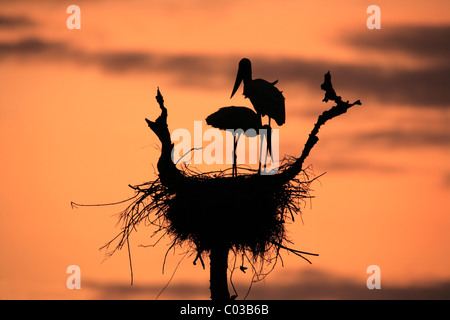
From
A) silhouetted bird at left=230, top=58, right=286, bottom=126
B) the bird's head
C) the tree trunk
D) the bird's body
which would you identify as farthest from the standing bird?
the tree trunk

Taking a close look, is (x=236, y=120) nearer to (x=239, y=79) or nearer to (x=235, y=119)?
(x=235, y=119)

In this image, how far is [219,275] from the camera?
396 inches

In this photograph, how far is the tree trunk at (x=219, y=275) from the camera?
32.8 feet

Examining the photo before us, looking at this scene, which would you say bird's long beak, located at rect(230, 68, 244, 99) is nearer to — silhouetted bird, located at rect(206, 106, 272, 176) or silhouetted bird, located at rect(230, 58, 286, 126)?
silhouetted bird, located at rect(230, 58, 286, 126)

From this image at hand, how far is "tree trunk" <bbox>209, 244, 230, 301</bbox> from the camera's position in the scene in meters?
10.0

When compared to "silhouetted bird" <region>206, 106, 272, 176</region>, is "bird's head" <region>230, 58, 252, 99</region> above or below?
above

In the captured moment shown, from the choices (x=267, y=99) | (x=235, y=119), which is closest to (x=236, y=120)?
(x=235, y=119)

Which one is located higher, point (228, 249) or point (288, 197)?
point (288, 197)
